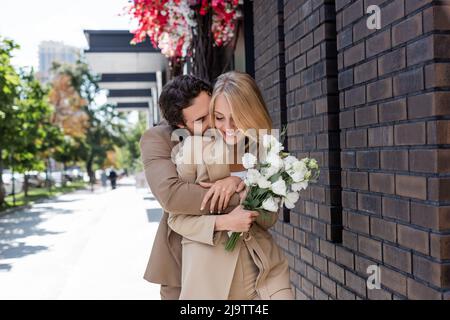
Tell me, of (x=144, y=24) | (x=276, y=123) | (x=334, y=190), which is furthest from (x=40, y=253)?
(x=334, y=190)

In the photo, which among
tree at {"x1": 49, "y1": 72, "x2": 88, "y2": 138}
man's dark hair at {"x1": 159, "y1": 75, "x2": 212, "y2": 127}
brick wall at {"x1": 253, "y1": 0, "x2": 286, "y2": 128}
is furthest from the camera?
tree at {"x1": 49, "y1": 72, "x2": 88, "y2": 138}

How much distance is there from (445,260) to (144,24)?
4678mm

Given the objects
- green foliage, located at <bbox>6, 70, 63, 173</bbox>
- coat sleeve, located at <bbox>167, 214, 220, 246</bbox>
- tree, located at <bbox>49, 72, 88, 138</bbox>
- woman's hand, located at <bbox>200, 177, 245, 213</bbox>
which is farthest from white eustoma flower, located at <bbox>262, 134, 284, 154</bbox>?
tree, located at <bbox>49, 72, 88, 138</bbox>

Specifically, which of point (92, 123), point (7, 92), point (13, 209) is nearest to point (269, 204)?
point (7, 92)

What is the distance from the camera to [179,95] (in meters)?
2.44

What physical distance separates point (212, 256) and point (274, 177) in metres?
0.48

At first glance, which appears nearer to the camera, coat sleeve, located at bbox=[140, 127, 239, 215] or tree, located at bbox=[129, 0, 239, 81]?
coat sleeve, located at bbox=[140, 127, 239, 215]

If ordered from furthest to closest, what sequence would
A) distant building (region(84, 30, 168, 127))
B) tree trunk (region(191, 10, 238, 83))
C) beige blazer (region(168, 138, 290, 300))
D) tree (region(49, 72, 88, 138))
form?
tree (region(49, 72, 88, 138))
distant building (region(84, 30, 168, 127))
tree trunk (region(191, 10, 238, 83))
beige blazer (region(168, 138, 290, 300))

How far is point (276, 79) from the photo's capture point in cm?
390

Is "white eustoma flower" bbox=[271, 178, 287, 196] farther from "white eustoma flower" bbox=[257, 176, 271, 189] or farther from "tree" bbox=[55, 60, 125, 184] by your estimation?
"tree" bbox=[55, 60, 125, 184]

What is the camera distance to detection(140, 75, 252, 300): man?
2234 mm

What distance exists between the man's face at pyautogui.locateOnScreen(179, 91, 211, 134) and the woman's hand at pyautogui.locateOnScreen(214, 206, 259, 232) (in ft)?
1.58

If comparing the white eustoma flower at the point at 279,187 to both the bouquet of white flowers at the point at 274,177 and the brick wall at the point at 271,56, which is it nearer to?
the bouquet of white flowers at the point at 274,177

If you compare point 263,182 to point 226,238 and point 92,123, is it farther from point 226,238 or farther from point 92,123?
point 92,123
